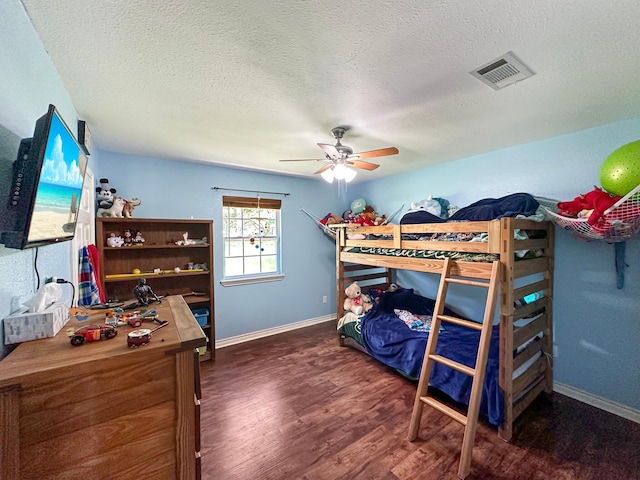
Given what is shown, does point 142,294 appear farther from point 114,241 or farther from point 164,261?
point 164,261

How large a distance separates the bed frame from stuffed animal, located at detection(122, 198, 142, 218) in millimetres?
2687

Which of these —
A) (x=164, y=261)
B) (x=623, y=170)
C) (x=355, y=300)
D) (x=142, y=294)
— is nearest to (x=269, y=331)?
(x=355, y=300)

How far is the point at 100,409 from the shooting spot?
746mm

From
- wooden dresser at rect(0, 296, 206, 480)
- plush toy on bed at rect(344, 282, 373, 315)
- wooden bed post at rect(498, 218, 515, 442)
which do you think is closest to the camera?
wooden dresser at rect(0, 296, 206, 480)

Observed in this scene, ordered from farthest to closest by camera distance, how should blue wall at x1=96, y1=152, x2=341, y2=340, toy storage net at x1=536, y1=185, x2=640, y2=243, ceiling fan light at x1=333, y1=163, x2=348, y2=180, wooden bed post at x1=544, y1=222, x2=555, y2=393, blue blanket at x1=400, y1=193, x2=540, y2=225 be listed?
1. blue wall at x1=96, y1=152, x2=341, y2=340
2. wooden bed post at x1=544, y1=222, x2=555, y2=393
3. ceiling fan light at x1=333, y1=163, x2=348, y2=180
4. blue blanket at x1=400, y1=193, x2=540, y2=225
5. toy storage net at x1=536, y1=185, x2=640, y2=243

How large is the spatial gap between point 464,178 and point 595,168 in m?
1.11

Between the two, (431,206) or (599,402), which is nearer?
(599,402)

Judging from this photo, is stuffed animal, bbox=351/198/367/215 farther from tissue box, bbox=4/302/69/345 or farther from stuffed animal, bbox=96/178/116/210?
tissue box, bbox=4/302/69/345

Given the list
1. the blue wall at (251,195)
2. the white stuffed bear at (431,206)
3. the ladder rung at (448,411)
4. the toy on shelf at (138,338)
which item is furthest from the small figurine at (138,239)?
the white stuffed bear at (431,206)

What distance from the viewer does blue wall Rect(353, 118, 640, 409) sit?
208 centimetres

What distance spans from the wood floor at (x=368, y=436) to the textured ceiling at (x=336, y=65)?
7.67 feet

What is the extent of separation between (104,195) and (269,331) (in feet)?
8.37

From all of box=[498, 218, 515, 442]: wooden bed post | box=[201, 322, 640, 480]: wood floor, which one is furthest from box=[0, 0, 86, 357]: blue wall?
box=[498, 218, 515, 442]: wooden bed post

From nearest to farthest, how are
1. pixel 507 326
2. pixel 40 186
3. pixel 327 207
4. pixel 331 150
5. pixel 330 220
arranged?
pixel 40 186
pixel 507 326
pixel 331 150
pixel 330 220
pixel 327 207
